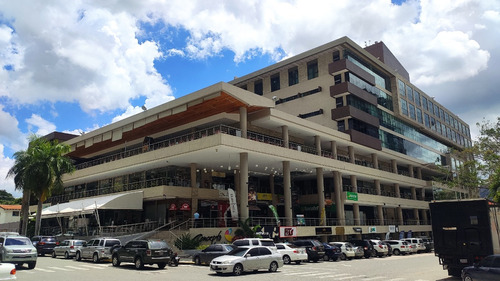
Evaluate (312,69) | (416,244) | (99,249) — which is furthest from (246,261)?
(312,69)

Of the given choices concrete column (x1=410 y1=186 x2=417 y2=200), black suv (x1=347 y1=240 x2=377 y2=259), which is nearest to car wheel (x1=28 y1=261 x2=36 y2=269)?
black suv (x1=347 y1=240 x2=377 y2=259)

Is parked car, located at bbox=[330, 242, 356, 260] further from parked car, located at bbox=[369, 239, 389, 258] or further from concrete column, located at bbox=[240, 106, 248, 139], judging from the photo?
concrete column, located at bbox=[240, 106, 248, 139]

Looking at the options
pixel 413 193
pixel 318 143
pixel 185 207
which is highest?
pixel 318 143

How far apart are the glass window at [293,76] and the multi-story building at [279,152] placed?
16cm

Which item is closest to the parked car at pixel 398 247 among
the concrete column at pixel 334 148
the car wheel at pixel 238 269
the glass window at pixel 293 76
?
the concrete column at pixel 334 148

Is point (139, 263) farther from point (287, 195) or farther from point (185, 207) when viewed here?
point (287, 195)

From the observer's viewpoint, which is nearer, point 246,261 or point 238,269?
point 238,269

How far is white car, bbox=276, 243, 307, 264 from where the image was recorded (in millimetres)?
25844

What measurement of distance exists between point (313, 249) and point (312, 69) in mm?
32710

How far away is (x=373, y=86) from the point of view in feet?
191

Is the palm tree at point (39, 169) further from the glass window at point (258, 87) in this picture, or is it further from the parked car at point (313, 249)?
the glass window at point (258, 87)

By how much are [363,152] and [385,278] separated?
40911mm

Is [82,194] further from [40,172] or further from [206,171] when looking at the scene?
[206,171]

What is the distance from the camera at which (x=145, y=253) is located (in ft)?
69.4
